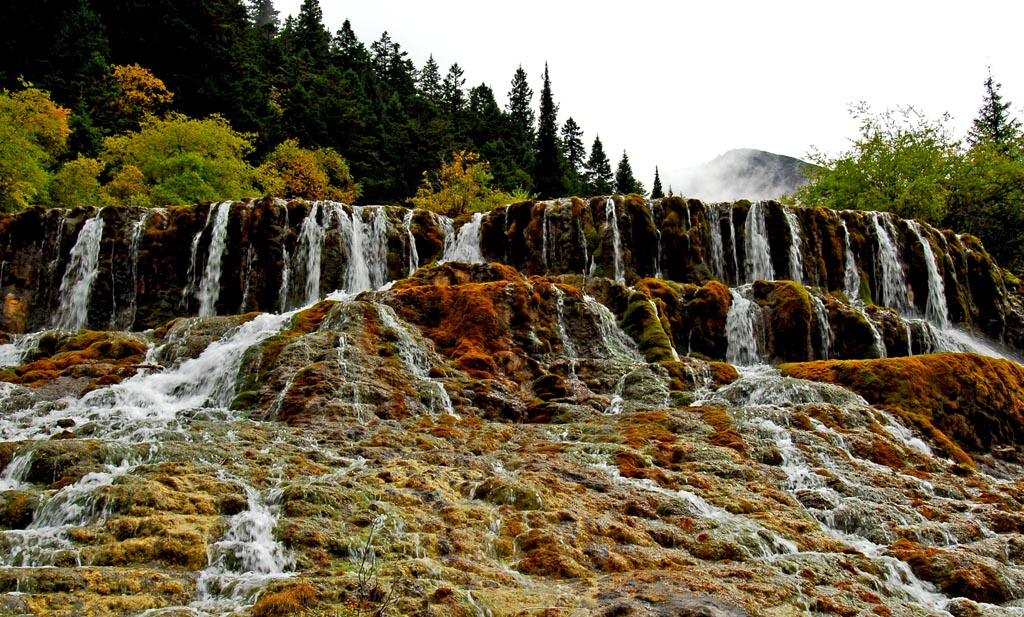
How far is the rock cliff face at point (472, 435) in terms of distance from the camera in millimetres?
6258

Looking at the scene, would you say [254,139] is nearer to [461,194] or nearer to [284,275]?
[461,194]

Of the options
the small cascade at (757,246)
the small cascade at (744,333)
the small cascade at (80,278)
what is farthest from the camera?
the small cascade at (757,246)

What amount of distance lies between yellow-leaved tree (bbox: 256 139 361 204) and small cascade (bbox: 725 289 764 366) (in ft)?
107

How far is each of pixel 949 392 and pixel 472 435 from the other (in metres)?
10.4

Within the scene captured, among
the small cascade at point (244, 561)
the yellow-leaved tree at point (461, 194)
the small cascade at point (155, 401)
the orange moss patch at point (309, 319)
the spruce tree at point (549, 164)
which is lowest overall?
the small cascade at point (244, 561)

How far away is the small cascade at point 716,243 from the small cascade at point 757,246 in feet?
3.41

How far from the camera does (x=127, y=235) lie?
26812 mm

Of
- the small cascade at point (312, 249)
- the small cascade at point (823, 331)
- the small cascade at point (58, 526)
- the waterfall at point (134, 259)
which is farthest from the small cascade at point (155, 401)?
the small cascade at point (823, 331)

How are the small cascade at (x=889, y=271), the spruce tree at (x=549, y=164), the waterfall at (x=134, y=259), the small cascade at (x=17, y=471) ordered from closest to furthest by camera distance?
the small cascade at (x=17, y=471)
the waterfall at (x=134, y=259)
the small cascade at (x=889, y=271)
the spruce tree at (x=549, y=164)

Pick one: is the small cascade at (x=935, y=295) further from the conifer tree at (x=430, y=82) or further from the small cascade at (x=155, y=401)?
Answer: the conifer tree at (x=430, y=82)

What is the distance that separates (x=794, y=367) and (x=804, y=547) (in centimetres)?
925

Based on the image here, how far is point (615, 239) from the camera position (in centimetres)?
2794

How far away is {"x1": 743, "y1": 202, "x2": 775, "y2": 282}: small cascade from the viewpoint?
28.5 m

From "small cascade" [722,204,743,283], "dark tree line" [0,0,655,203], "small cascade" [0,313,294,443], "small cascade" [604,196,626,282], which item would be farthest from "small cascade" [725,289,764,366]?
"dark tree line" [0,0,655,203]
